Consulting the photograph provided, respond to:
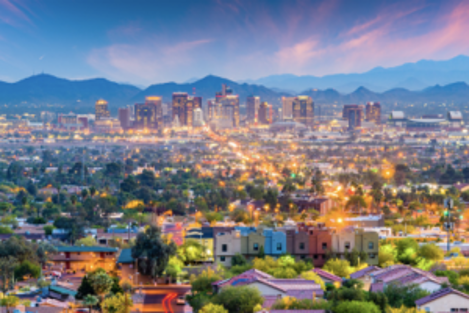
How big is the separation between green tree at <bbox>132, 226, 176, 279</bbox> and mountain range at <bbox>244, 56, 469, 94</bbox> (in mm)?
125325

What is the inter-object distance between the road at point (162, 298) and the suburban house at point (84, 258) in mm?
2439

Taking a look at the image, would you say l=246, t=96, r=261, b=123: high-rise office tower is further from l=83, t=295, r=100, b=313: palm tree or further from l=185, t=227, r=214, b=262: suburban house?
l=83, t=295, r=100, b=313: palm tree

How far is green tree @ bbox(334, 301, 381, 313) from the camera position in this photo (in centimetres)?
730

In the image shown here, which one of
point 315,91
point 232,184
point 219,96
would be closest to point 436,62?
point 315,91

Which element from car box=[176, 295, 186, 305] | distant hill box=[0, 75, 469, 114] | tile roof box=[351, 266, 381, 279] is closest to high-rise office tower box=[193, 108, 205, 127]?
distant hill box=[0, 75, 469, 114]

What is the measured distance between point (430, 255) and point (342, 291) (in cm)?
427

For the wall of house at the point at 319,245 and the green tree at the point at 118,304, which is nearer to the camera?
the green tree at the point at 118,304

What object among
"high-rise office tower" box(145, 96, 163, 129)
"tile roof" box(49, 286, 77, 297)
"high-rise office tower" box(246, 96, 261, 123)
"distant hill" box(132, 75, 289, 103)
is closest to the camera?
"tile roof" box(49, 286, 77, 297)

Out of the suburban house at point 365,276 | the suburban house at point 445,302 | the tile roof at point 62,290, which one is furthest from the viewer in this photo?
the suburban house at point 365,276

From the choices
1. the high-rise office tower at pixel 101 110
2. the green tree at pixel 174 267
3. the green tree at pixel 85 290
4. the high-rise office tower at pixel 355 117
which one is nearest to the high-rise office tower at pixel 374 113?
the high-rise office tower at pixel 355 117

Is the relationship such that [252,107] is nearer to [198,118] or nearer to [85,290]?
[198,118]

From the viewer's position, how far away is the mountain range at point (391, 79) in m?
144

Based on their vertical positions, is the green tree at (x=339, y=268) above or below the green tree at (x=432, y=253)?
below

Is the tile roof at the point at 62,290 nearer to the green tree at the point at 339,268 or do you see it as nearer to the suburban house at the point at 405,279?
the green tree at the point at 339,268
